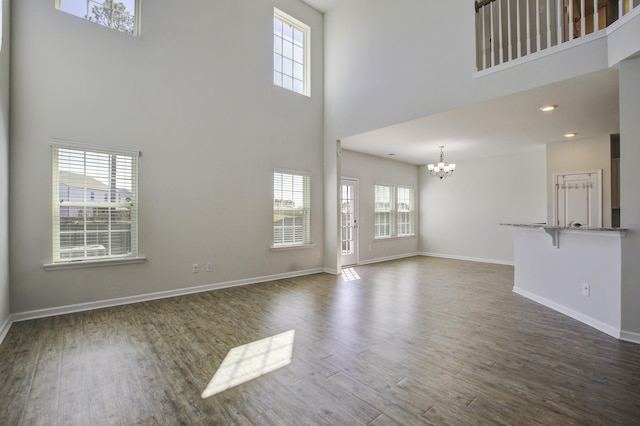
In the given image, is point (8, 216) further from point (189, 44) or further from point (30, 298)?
point (189, 44)

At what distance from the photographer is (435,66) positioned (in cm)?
452

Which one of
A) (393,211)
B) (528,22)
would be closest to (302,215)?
(393,211)

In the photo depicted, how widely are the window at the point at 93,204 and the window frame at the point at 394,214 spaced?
547 centimetres

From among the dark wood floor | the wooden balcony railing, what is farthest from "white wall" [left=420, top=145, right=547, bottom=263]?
the dark wood floor

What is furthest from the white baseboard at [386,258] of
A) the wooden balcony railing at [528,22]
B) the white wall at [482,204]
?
the wooden balcony railing at [528,22]

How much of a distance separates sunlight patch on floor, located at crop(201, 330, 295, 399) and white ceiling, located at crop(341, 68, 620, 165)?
12.9 ft

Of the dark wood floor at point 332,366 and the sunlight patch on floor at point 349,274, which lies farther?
the sunlight patch on floor at point 349,274

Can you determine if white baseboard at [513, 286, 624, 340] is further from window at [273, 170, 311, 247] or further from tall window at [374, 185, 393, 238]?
window at [273, 170, 311, 247]

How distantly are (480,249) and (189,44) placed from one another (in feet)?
26.0

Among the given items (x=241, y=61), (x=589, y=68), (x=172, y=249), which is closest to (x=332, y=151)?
(x=241, y=61)

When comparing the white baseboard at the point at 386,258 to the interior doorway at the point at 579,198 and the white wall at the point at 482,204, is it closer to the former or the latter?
the white wall at the point at 482,204

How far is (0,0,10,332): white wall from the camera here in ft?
10.1

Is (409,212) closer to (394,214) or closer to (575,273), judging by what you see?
(394,214)

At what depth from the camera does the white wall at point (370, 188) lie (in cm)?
723
